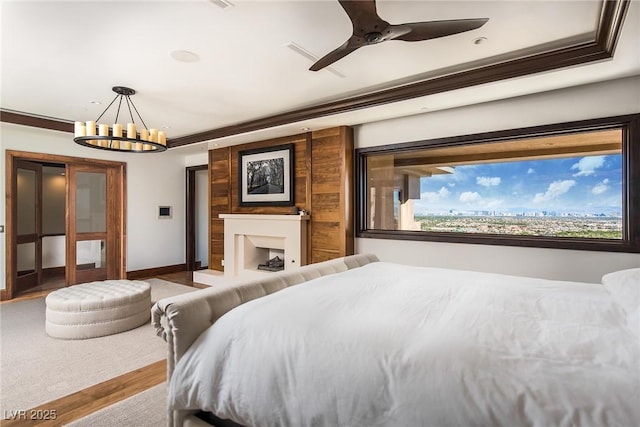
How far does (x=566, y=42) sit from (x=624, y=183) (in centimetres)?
138

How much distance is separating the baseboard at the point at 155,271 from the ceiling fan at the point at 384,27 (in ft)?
19.6

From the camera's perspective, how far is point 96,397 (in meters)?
2.27

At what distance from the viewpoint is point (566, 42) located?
2533mm

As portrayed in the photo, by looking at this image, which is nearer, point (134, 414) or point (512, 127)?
point (134, 414)

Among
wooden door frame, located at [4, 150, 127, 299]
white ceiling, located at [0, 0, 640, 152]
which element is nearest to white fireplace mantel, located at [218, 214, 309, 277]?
white ceiling, located at [0, 0, 640, 152]

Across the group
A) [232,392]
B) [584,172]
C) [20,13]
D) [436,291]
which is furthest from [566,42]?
[20,13]

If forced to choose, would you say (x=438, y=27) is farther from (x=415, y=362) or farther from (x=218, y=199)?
(x=218, y=199)

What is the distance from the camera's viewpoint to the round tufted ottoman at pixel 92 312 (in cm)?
329

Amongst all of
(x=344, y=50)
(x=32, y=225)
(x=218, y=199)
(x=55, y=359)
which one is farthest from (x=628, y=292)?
(x=32, y=225)

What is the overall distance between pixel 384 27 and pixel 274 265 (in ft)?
13.7

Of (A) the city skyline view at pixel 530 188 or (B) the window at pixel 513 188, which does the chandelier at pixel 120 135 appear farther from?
(A) the city skyline view at pixel 530 188

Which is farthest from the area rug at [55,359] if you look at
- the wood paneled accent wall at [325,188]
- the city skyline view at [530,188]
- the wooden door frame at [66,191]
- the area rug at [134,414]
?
the city skyline view at [530,188]

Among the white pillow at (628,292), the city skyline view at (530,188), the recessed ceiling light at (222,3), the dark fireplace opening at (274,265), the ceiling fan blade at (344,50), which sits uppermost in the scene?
the recessed ceiling light at (222,3)

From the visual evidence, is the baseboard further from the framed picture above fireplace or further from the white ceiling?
the white ceiling
